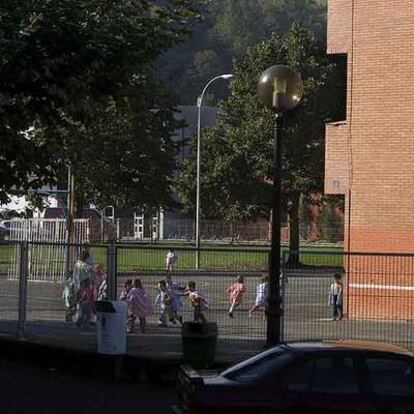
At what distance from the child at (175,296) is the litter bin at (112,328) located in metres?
1.57

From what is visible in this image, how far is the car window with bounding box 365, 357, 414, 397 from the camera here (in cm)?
768

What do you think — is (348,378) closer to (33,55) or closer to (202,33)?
(33,55)

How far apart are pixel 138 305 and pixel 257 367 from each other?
7.48 metres

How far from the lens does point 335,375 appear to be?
7754 millimetres

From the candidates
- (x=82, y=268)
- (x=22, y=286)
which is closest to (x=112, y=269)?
(x=82, y=268)

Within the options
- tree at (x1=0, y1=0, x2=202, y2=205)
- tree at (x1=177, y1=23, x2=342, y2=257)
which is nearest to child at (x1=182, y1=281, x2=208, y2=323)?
tree at (x1=0, y1=0, x2=202, y2=205)

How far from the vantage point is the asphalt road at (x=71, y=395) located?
11.0 m

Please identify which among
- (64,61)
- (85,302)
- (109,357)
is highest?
(64,61)

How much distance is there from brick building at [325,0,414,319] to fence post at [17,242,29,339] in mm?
8189

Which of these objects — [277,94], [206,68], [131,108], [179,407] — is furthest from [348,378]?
[206,68]

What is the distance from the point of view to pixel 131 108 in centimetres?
1628

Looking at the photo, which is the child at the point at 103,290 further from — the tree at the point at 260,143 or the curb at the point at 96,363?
the tree at the point at 260,143

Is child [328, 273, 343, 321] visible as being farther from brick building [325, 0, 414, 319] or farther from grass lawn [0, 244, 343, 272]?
brick building [325, 0, 414, 319]

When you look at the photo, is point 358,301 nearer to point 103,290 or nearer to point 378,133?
point 103,290
